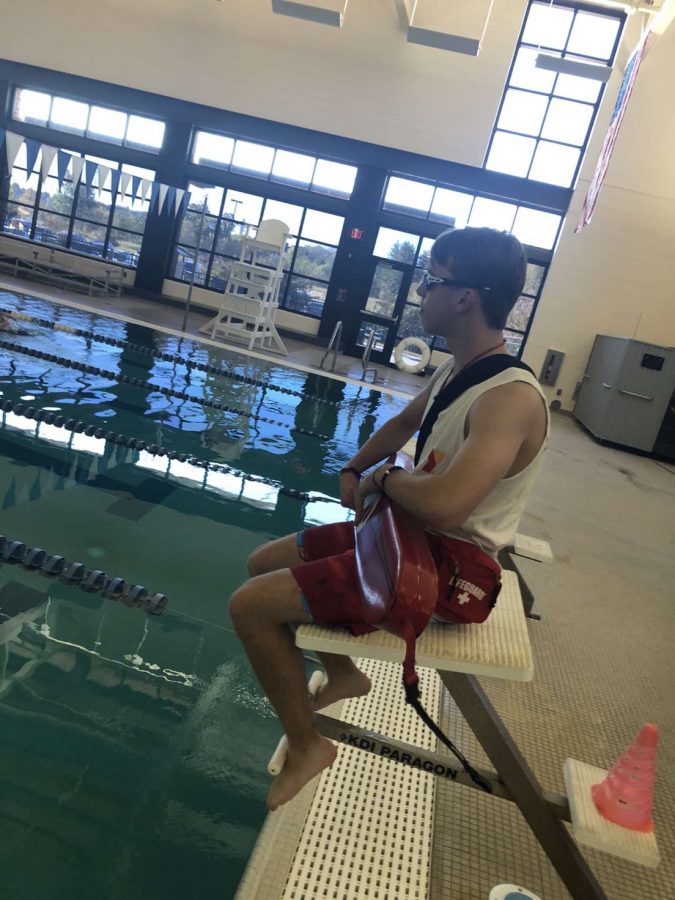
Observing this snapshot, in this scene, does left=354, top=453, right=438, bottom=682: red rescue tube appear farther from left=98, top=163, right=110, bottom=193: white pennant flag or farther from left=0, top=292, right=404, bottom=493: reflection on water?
left=98, top=163, right=110, bottom=193: white pennant flag

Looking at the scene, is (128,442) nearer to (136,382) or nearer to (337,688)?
(136,382)

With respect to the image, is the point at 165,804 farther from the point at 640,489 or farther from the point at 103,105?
the point at 103,105

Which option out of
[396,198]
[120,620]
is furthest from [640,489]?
[396,198]

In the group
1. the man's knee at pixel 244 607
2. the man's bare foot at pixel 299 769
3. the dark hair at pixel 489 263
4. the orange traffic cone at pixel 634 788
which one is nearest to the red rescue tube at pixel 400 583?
the man's knee at pixel 244 607

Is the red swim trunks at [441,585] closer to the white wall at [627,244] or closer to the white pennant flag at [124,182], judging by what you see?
the white pennant flag at [124,182]

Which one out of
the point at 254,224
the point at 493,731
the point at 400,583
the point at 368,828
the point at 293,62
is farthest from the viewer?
the point at 254,224

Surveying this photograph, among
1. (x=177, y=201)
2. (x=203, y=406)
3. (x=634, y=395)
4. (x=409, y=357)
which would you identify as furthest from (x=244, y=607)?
(x=177, y=201)

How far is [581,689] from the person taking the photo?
275cm

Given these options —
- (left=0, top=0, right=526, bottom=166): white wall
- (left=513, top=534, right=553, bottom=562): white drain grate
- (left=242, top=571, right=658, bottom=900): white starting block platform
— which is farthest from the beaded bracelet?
(left=0, top=0, right=526, bottom=166): white wall

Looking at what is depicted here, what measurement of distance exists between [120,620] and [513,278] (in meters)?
1.89

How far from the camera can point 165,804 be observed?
1.73 m

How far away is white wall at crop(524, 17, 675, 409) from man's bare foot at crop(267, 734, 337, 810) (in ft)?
45.5

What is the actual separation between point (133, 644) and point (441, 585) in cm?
137

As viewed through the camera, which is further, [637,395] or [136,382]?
Result: [637,395]
